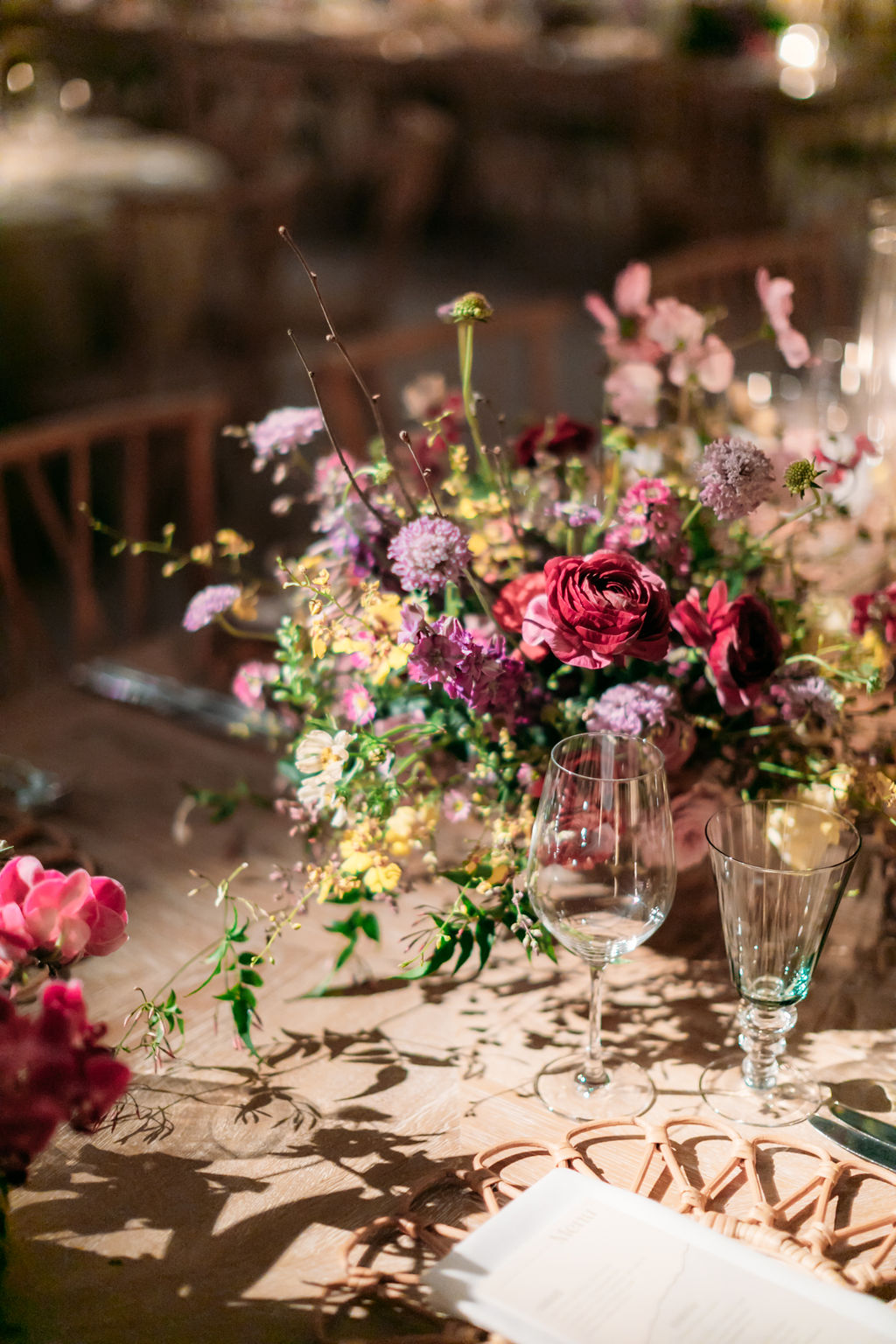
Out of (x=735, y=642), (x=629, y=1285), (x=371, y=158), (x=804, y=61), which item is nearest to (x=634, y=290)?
(x=735, y=642)

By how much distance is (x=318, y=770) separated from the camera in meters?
0.81

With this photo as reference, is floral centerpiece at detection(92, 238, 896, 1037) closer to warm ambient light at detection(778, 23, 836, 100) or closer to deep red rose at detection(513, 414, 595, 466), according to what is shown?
deep red rose at detection(513, 414, 595, 466)

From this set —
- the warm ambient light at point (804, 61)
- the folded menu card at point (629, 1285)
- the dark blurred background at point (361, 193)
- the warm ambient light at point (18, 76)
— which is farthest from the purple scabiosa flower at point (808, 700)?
the warm ambient light at point (804, 61)

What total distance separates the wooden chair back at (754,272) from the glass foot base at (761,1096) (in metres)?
1.50

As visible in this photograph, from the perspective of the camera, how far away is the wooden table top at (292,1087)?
24.9 inches

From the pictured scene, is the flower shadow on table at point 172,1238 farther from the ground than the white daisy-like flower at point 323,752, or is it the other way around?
the white daisy-like flower at point 323,752

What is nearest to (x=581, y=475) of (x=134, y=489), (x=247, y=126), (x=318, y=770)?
(x=318, y=770)

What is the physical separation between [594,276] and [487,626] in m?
5.34

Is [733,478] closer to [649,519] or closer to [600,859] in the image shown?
[649,519]

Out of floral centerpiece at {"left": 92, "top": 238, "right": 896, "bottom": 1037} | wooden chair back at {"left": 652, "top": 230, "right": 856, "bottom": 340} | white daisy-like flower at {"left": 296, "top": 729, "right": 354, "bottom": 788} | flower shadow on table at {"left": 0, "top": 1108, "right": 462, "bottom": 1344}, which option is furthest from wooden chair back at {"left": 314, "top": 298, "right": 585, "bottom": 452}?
flower shadow on table at {"left": 0, "top": 1108, "right": 462, "bottom": 1344}

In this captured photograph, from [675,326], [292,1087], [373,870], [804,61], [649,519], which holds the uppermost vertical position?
[804,61]

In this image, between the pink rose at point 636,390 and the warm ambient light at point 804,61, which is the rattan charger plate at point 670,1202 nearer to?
the pink rose at point 636,390

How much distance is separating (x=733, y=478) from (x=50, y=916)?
49 centimetres

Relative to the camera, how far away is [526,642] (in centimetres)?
79
